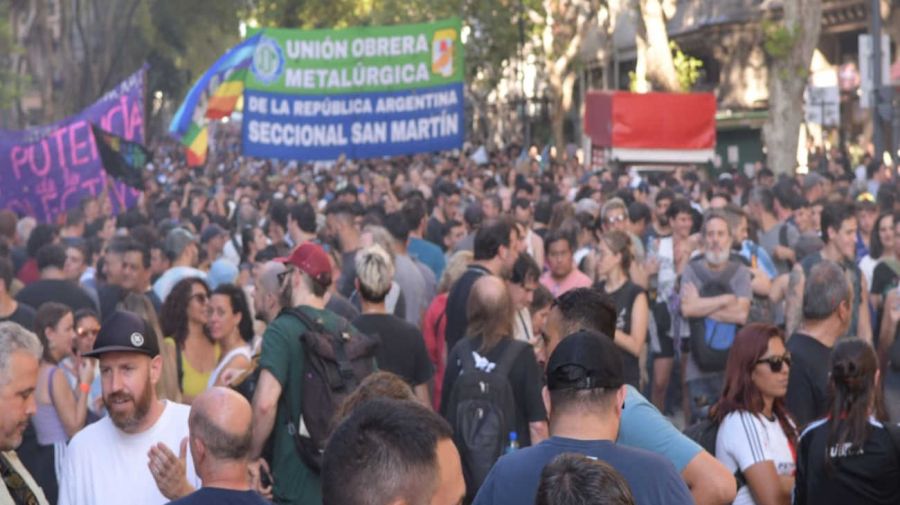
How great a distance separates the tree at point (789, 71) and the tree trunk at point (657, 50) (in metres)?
2.88

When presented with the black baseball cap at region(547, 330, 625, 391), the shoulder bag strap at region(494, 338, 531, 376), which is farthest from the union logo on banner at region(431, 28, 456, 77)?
the black baseball cap at region(547, 330, 625, 391)

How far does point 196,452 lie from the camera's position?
15.4ft

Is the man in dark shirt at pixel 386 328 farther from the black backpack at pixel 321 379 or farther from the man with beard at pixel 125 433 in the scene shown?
the man with beard at pixel 125 433

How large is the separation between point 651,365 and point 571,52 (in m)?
29.4

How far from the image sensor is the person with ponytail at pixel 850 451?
5.61 metres

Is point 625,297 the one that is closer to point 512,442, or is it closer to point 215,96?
point 512,442

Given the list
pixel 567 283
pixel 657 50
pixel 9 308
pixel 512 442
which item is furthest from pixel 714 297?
pixel 657 50

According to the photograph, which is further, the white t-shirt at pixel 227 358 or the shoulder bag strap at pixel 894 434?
the white t-shirt at pixel 227 358

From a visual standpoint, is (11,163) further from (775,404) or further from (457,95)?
(775,404)

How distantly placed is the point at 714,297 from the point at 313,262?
12.2 feet

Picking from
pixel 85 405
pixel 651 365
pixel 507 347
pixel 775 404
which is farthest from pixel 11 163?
pixel 775 404

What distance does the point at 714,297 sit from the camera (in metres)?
9.66

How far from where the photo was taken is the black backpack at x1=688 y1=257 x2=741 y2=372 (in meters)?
9.62

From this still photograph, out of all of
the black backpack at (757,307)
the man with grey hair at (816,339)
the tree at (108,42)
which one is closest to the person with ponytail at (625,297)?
the black backpack at (757,307)
